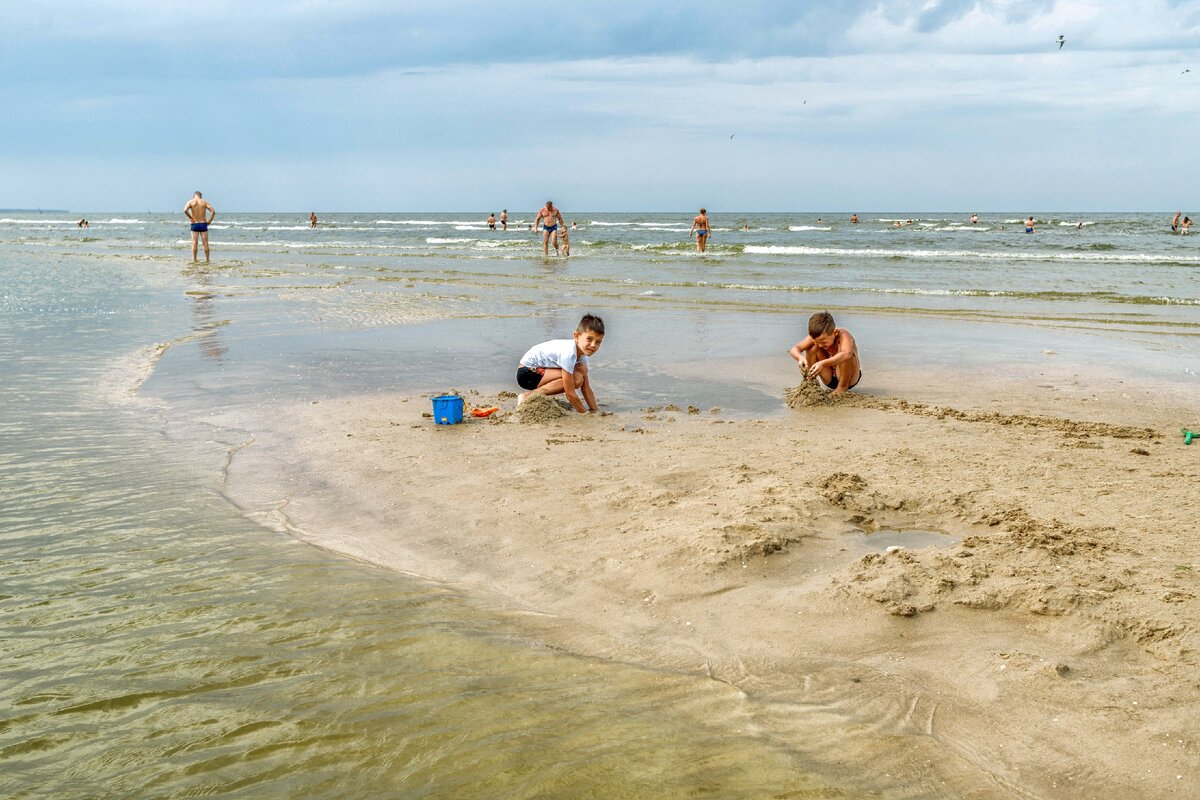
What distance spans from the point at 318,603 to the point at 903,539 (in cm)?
297

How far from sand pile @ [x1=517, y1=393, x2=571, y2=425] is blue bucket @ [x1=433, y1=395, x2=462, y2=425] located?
0.53 meters

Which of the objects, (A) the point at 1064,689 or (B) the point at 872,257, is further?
(B) the point at 872,257

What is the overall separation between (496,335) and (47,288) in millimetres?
11412

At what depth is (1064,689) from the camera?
318cm

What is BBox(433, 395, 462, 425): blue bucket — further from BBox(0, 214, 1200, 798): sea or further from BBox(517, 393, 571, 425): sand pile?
BBox(0, 214, 1200, 798): sea

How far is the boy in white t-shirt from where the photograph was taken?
741 cm

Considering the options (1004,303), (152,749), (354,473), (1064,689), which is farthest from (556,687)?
(1004,303)

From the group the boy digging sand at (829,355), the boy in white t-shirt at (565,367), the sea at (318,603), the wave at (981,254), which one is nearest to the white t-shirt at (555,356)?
Result: the boy in white t-shirt at (565,367)

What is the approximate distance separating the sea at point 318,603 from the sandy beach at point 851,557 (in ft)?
0.58

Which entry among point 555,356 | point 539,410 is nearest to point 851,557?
point 539,410

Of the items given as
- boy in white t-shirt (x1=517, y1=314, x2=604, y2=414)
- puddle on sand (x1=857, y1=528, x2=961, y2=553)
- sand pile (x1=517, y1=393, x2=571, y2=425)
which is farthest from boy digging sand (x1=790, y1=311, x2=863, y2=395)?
puddle on sand (x1=857, y1=528, x2=961, y2=553)

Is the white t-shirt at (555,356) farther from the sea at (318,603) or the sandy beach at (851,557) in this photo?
the sea at (318,603)

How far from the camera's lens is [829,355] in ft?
28.4

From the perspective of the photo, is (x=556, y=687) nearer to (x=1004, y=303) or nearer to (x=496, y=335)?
(x=496, y=335)
